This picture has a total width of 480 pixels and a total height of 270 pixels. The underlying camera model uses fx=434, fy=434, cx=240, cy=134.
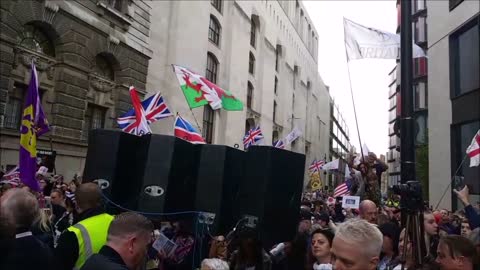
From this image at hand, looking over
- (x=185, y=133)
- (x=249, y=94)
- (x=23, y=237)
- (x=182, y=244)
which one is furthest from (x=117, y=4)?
(x=249, y=94)

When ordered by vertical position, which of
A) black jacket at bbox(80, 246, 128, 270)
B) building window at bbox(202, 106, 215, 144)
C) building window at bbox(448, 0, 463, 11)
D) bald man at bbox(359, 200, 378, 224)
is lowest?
black jacket at bbox(80, 246, 128, 270)

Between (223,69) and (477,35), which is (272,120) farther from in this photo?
(477,35)

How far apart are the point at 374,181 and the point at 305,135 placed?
57110mm

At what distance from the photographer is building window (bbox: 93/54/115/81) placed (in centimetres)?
1897

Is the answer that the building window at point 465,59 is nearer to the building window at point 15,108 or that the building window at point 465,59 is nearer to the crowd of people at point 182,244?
the crowd of people at point 182,244

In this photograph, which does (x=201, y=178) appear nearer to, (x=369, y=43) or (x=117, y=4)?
(x=369, y=43)

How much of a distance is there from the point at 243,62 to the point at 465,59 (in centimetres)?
2138

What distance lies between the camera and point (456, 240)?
336 centimetres

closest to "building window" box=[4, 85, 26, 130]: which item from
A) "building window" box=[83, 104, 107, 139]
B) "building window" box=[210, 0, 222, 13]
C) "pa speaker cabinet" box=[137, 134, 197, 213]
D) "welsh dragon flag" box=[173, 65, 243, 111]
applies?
"building window" box=[83, 104, 107, 139]

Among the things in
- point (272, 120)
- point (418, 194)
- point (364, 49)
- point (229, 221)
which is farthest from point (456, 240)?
point (272, 120)

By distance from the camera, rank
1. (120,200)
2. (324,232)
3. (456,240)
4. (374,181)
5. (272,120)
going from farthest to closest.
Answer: (272,120), (374,181), (120,200), (324,232), (456,240)

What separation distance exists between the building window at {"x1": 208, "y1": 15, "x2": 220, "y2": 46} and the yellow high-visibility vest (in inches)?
1140

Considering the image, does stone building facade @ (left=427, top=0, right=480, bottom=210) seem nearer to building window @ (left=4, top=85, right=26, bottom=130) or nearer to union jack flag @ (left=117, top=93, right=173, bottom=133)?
union jack flag @ (left=117, top=93, right=173, bottom=133)

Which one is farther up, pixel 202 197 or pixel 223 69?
pixel 223 69
